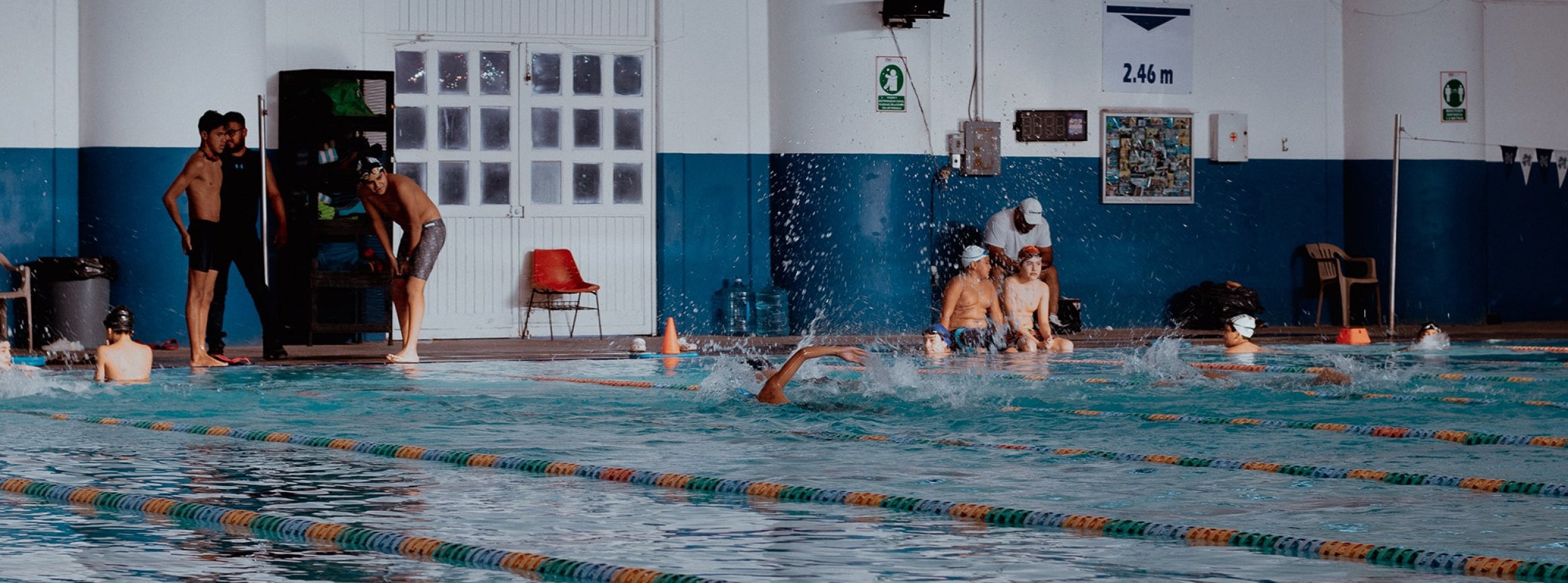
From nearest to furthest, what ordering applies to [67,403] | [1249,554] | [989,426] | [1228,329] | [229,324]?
[1249,554] → [989,426] → [67,403] → [1228,329] → [229,324]

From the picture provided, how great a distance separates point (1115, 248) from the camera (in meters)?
17.7

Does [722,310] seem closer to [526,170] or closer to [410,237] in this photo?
[526,170]

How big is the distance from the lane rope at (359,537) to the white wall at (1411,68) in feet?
45.8

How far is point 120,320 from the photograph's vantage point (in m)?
10.7

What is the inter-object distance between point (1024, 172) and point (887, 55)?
67.0 inches

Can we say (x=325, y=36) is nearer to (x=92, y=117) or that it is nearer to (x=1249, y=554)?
(x=92, y=117)

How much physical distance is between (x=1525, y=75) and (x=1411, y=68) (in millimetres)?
1596

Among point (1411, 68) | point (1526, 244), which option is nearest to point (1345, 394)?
point (1411, 68)

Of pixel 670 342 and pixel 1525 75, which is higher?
pixel 1525 75

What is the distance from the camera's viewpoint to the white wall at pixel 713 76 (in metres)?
16.4

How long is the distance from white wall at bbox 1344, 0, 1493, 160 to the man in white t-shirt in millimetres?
3458

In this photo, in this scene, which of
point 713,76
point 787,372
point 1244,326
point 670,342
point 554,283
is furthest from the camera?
point 713,76

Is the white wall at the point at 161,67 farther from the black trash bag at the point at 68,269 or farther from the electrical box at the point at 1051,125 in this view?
the electrical box at the point at 1051,125

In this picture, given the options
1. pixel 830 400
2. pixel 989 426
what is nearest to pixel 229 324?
pixel 830 400
